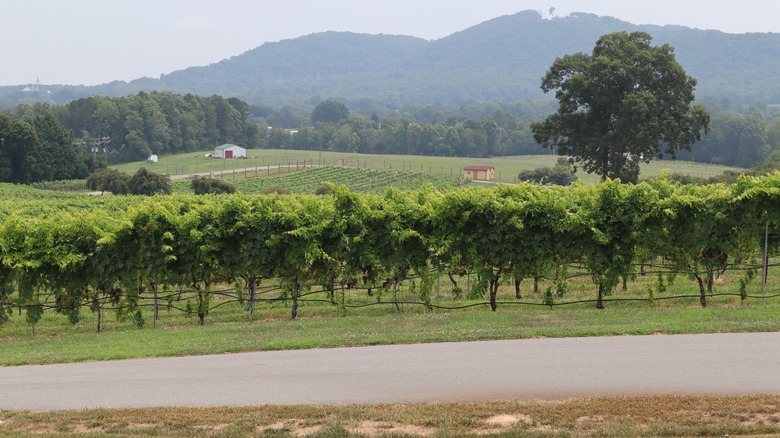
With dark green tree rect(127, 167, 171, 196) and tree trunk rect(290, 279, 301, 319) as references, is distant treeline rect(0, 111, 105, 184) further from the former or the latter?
tree trunk rect(290, 279, 301, 319)

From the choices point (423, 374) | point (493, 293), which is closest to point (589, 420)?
point (423, 374)

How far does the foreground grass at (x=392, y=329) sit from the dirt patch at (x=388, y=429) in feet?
Result: 14.2

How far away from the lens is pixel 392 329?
14477 millimetres

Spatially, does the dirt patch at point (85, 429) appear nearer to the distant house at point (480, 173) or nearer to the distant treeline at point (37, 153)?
the distant treeline at point (37, 153)

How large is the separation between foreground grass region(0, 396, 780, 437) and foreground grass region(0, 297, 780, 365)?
12.3 ft

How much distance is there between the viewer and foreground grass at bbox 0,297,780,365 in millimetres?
13258

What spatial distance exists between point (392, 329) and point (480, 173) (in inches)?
3992

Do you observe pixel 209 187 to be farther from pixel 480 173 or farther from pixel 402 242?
pixel 402 242

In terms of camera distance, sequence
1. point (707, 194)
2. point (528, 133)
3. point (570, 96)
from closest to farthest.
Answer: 1. point (707, 194)
2. point (570, 96)
3. point (528, 133)

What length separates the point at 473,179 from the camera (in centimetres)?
11094

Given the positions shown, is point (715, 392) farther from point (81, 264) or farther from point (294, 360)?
point (81, 264)

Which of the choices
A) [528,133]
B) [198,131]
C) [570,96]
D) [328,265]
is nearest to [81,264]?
[328,265]

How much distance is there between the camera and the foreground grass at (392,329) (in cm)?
1326

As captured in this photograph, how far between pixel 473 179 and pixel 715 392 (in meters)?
102
